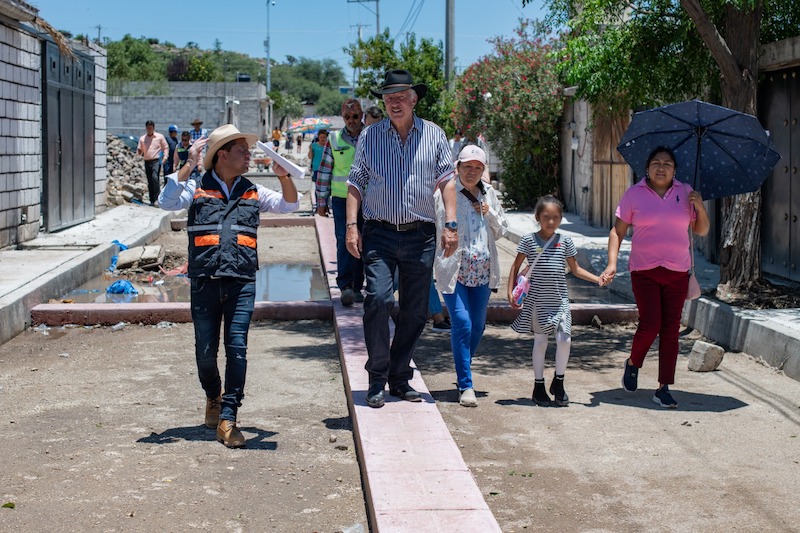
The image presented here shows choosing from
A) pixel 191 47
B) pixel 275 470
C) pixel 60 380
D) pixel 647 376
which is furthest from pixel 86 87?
pixel 191 47

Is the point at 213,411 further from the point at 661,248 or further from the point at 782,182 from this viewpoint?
the point at 782,182

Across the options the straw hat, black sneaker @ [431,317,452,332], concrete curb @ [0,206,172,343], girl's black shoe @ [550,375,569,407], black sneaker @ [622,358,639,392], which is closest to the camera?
the straw hat

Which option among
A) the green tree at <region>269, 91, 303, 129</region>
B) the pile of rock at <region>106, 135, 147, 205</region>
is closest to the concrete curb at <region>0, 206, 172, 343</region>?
the pile of rock at <region>106, 135, 147, 205</region>

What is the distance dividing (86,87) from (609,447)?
16329mm

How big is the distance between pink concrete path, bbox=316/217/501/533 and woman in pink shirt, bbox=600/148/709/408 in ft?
5.13

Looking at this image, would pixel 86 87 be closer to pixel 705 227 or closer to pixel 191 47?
pixel 705 227

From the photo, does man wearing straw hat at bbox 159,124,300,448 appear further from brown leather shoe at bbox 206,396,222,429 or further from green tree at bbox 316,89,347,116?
green tree at bbox 316,89,347,116

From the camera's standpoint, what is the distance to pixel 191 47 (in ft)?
567

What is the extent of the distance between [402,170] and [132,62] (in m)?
102

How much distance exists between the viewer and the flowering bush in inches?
955

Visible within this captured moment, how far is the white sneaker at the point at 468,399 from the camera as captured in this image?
693cm

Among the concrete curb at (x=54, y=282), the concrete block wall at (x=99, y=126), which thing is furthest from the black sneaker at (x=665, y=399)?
the concrete block wall at (x=99, y=126)

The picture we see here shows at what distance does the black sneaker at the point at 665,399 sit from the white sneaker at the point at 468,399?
3.92ft

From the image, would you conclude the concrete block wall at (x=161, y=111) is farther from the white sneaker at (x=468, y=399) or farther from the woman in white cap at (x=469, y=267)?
the white sneaker at (x=468, y=399)
